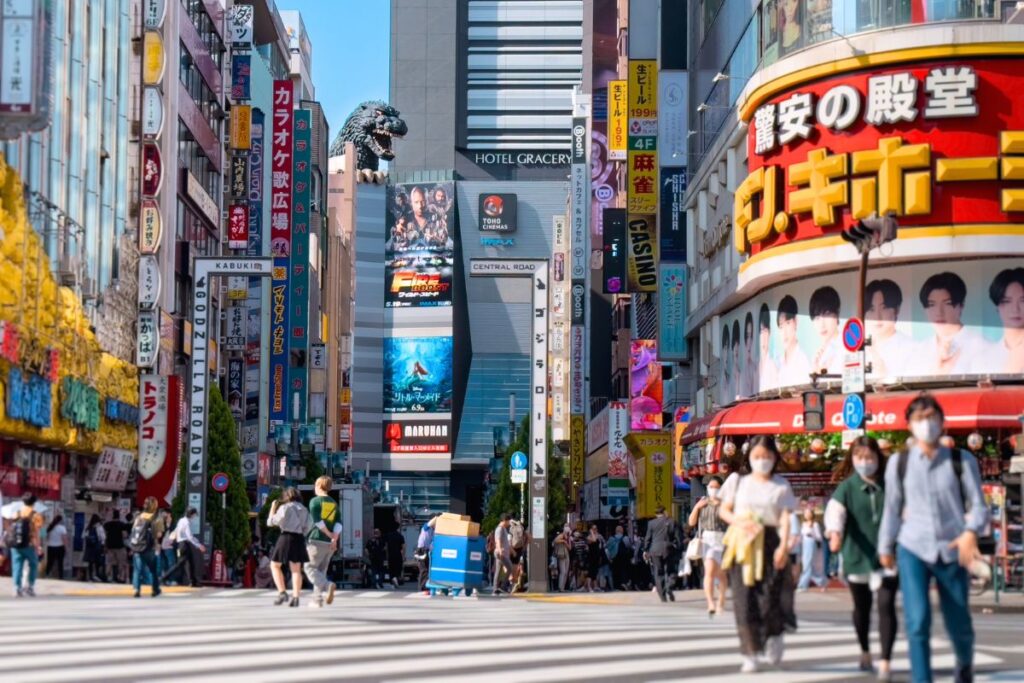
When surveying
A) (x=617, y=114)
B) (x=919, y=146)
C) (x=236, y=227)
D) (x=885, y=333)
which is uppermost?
(x=617, y=114)

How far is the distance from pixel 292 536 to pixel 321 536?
0.40 m

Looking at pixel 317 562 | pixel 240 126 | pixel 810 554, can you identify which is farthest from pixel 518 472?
pixel 240 126

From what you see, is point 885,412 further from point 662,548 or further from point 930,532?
point 930,532

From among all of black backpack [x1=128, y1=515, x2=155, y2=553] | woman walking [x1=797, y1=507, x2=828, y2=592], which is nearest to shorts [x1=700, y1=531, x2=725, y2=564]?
woman walking [x1=797, y1=507, x2=828, y2=592]

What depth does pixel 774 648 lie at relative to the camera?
40.0 feet

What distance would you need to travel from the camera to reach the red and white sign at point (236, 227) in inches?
3000

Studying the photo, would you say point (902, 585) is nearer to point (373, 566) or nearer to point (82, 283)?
point (82, 283)

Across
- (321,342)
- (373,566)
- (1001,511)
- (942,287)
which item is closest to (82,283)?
(373,566)

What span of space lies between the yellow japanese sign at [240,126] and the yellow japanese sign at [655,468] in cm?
2933

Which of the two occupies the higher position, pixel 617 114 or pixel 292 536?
pixel 617 114

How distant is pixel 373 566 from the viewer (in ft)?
180

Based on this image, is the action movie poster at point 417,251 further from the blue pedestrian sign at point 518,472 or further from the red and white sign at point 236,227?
the blue pedestrian sign at point 518,472

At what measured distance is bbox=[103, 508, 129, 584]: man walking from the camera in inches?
1494

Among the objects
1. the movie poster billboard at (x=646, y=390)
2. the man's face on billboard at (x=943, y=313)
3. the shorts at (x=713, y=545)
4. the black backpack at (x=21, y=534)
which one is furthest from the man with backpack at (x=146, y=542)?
the movie poster billboard at (x=646, y=390)
